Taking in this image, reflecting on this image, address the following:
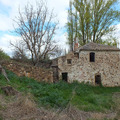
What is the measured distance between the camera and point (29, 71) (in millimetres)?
11523

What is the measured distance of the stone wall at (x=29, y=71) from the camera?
35.5ft

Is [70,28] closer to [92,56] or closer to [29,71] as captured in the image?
[92,56]

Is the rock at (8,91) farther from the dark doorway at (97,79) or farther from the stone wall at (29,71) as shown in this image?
the dark doorway at (97,79)

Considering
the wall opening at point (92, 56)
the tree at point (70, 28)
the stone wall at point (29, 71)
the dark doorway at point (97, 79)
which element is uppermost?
the tree at point (70, 28)

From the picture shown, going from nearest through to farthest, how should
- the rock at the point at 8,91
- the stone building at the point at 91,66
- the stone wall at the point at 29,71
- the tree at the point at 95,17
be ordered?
the rock at the point at 8,91, the stone wall at the point at 29,71, the stone building at the point at 91,66, the tree at the point at 95,17

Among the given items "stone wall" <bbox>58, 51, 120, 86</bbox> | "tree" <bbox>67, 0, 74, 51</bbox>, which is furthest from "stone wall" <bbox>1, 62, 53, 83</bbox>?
"tree" <bbox>67, 0, 74, 51</bbox>

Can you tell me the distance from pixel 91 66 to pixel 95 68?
1.63ft

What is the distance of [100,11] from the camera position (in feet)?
65.9

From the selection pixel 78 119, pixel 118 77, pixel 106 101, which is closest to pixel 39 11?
pixel 118 77

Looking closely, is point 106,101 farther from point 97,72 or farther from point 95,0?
point 95,0

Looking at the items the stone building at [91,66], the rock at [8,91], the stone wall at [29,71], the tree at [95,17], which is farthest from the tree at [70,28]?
the rock at [8,91]

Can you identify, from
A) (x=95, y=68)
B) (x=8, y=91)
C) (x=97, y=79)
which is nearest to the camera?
(x=8, y=91)

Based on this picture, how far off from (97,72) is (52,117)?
10.8 m

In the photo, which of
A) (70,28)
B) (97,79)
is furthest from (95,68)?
(70,28)
